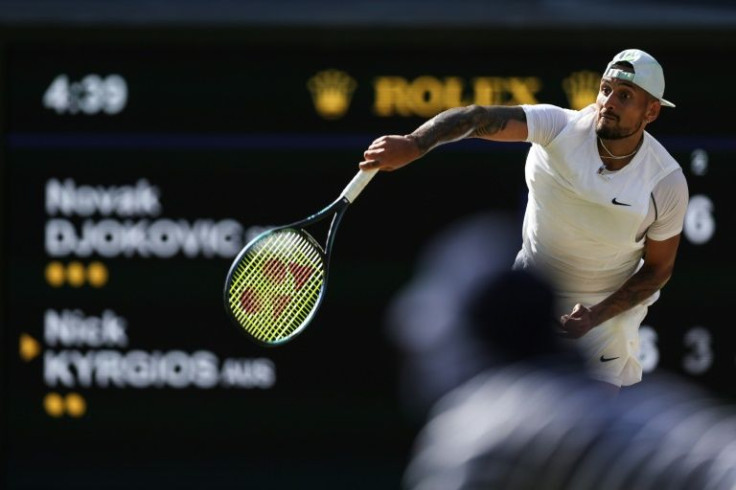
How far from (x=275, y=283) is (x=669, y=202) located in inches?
42.2

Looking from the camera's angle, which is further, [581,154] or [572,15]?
[572,15]

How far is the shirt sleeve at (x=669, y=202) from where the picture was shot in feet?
15.6

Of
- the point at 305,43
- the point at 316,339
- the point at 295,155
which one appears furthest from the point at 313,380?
the point at 305,43

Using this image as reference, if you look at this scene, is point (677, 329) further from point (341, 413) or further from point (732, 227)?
point (341, 413)

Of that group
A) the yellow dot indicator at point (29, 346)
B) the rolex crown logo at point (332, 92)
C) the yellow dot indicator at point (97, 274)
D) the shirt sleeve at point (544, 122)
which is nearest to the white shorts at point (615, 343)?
the shirt sleeve at point (544, 122)

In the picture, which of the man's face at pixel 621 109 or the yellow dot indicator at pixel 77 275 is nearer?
the man's face at pixel 621 109

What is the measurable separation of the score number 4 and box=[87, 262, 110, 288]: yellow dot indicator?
0.55 m

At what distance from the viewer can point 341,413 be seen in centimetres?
653

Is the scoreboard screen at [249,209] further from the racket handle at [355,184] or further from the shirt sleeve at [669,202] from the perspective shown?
the racket handle at [355,184]

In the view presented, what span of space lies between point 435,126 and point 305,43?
6.15 feet

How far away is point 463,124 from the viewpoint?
15.2 feet

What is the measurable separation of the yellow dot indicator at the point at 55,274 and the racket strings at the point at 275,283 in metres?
1.80

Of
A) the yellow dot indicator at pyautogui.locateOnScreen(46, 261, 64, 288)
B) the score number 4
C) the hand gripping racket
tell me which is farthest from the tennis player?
the yellow dot indicator at pyautogui.locateOnScreen(46, 261, 64, 288)

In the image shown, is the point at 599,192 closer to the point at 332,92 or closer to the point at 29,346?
the point at 332,92
